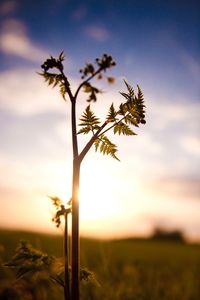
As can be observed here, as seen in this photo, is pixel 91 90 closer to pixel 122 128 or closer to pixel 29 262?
pixel 122 128

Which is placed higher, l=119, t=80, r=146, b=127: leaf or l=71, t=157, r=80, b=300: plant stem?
l=119, t=80, r=146, b=127: leaf

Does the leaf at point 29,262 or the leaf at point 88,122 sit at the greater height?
the leaf at point 88,122

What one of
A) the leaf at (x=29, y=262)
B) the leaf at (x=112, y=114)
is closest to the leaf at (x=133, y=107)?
the leaf at (x=112, y=114)

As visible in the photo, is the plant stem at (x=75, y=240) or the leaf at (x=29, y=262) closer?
the plant stem at (x=75, y=240)

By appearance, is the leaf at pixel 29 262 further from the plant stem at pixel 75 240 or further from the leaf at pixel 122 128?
the leaf at pixel 122 128

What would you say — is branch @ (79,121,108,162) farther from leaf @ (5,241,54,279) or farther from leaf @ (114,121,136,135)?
leaf @ (5,241,54,279)

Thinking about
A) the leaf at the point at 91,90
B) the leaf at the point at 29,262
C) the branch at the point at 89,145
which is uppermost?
the leaf at the point at 91,90

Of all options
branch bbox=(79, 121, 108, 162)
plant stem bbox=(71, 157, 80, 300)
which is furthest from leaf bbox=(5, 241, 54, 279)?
branch bbox=(79, 121, 108, 162)

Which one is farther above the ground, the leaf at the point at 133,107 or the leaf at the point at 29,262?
the leaf at the point at 133,107

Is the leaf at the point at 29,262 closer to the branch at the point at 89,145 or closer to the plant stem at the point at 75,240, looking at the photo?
the plant stem at the point at 75,240

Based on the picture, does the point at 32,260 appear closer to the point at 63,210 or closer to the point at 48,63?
the point at 63,210

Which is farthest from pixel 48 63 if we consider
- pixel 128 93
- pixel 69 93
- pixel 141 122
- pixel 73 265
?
pixel 73 265
